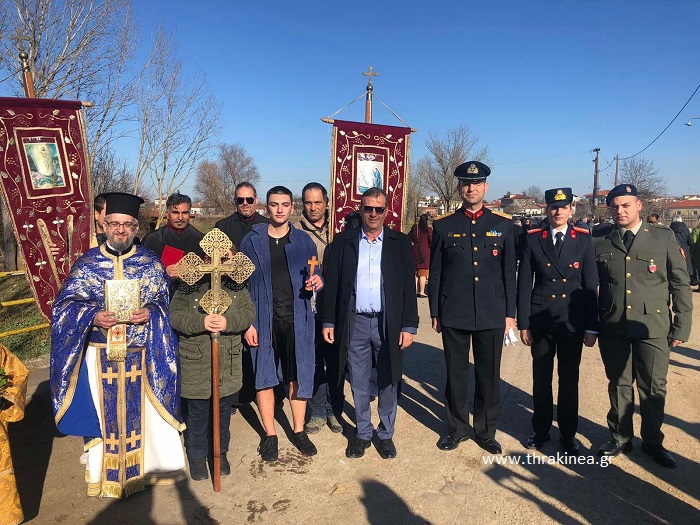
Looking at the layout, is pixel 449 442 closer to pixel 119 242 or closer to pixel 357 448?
pixel 357 448

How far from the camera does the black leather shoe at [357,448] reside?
3707 mm

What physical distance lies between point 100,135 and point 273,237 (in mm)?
10241

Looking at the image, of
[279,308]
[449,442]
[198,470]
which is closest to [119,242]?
[279,308]

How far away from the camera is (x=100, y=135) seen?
38.2 feet

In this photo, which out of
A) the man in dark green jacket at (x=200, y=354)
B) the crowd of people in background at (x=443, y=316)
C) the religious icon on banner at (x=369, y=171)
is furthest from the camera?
the religious icon on banner at (x=369, y=171)

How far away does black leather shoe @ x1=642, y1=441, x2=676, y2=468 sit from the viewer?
3496 millimetres

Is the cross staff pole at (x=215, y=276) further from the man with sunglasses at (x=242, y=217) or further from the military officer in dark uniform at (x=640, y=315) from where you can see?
the military officer in dark uniform at (x=640, y=315)

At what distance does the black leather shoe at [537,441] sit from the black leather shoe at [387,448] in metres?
1.12

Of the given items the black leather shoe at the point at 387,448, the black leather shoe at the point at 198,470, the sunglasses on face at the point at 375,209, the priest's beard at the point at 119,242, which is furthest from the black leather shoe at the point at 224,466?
the sunglasses on face at the point at 375,209

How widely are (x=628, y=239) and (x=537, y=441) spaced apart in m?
1.81

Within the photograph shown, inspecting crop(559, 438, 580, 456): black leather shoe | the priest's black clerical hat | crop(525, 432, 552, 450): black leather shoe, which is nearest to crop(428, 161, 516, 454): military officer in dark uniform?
crop(525, 432, 552, 450): black leather shoe

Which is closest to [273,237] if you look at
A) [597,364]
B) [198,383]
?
[198,383]

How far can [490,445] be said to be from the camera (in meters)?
3.76

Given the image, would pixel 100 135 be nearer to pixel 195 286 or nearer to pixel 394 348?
pixel 195 286
